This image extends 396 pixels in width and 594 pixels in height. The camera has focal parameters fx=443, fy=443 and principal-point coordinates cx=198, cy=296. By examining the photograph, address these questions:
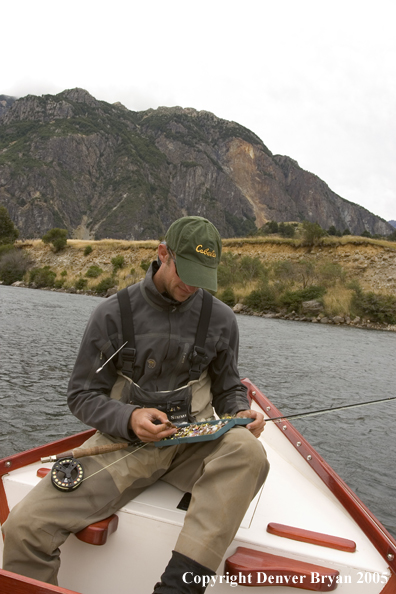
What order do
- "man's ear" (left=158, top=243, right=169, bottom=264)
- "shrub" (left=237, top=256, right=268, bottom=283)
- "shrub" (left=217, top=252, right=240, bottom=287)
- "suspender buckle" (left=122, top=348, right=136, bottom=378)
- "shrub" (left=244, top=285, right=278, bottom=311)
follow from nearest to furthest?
"suspender buckle" (left=122, top=348, right=136, bottom=378)
"man's ear" (left=158, top=243, right=169, bottom=264)
"shrub" (left=244, top=285, right=278, bottom=311)
"shrub" (left=217, top=252, right=240, bottom=287)
"shrub" (left=237, top=256, right=268, bottom=283)

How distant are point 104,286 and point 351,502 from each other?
3734 cm

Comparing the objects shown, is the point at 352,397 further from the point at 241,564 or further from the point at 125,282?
the point at 125,282

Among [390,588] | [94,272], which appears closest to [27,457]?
[390,588]

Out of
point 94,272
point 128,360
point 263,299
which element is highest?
point 128,360

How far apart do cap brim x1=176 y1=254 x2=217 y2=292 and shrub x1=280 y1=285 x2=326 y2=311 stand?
90.6 ft

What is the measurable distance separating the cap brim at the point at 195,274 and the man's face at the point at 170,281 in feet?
0.26

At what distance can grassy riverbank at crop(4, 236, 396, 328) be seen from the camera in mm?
28547

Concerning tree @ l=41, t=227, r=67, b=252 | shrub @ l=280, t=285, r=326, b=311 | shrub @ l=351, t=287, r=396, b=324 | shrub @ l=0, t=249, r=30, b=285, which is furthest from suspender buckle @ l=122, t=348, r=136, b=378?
tree @ l=41, t=227, r=67, b=252

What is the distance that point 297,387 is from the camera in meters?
10.5

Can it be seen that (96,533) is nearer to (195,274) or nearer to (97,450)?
(97,450)

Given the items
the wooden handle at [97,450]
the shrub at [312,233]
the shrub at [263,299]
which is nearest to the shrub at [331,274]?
the shrub at [263,299]

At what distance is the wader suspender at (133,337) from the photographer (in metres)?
2.62

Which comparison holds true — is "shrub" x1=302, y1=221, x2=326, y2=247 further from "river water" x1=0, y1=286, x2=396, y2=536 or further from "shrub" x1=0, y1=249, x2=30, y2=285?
"shrub" x1=0, y1=249, x2=30, y2=285

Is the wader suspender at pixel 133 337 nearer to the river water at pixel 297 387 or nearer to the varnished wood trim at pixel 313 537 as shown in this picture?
the varnished wood trim at pixel 313 537
